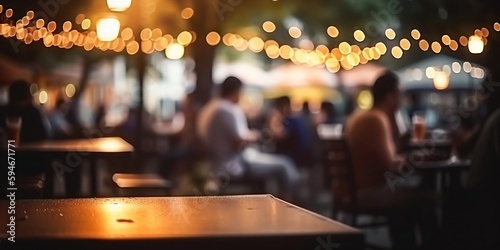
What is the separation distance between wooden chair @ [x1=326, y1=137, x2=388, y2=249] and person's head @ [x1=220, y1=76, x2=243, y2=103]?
9.26 feet

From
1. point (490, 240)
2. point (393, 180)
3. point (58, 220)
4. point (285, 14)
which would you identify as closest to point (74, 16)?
point (285, 14)

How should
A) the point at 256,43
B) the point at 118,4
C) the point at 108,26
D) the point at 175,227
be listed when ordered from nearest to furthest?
1. the point at 175,227
2. the point at 118,4
3. the point at 108,26
4. the point at 256,43

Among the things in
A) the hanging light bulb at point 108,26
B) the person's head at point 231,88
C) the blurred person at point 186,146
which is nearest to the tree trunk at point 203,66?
the blurred person at point 186,146

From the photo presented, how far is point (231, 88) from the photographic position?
10297 millimetres

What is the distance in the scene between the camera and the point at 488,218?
6375 mm

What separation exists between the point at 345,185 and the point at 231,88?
10.6ft

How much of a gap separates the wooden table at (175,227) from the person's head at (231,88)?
23.3 ft

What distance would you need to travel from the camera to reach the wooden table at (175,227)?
233 centimetres

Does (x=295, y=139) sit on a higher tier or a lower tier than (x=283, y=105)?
lower

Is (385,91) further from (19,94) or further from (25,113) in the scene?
(19,94)

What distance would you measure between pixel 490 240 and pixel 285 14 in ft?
37.3

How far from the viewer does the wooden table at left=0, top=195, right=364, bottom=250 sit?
233 centimetres

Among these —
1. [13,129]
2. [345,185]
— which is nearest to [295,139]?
[345,185]

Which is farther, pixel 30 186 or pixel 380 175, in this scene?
pixel 380 175
